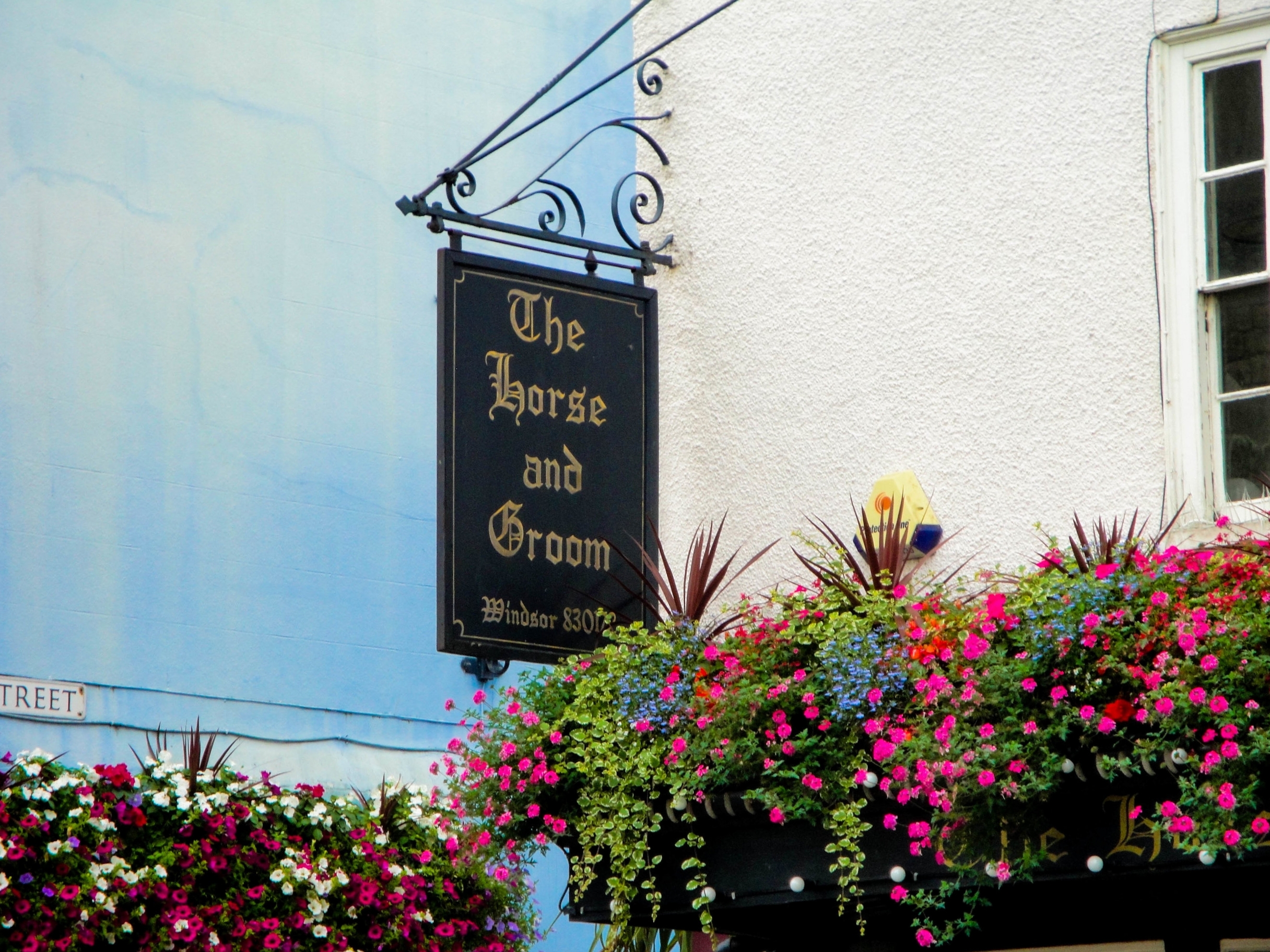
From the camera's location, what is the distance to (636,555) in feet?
22.4

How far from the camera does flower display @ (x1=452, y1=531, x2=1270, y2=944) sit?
4789 mm

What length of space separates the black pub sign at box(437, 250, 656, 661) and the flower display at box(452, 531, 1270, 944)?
314mm

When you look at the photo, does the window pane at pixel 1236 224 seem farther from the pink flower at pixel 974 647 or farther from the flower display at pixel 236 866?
the flower display at pixel 236 866

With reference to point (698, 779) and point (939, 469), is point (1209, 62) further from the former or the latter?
point (698, 779)

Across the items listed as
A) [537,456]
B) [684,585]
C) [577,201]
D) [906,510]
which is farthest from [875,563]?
[577,201]

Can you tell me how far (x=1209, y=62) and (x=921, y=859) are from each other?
3.09m

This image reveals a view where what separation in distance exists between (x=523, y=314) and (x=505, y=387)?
32cm

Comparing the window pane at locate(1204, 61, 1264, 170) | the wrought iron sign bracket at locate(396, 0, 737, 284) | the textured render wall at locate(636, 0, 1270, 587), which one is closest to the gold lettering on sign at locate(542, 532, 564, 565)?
the wrought iron sign bracket at locate(396, 0, 737, 284)

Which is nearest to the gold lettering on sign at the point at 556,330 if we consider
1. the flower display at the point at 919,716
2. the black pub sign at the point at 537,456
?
the black pub sign at the point at 537,456

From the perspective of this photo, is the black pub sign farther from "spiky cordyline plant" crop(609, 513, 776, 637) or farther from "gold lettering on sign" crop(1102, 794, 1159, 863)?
"gold lettering on sign" crop(1102, 794, 1159, 863)

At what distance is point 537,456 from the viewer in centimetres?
Answer: 664

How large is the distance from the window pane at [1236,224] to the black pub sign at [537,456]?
214 cm

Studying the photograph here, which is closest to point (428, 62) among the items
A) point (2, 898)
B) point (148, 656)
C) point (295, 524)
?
point (295, 524)

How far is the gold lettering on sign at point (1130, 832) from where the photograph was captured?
5066 millimetres
